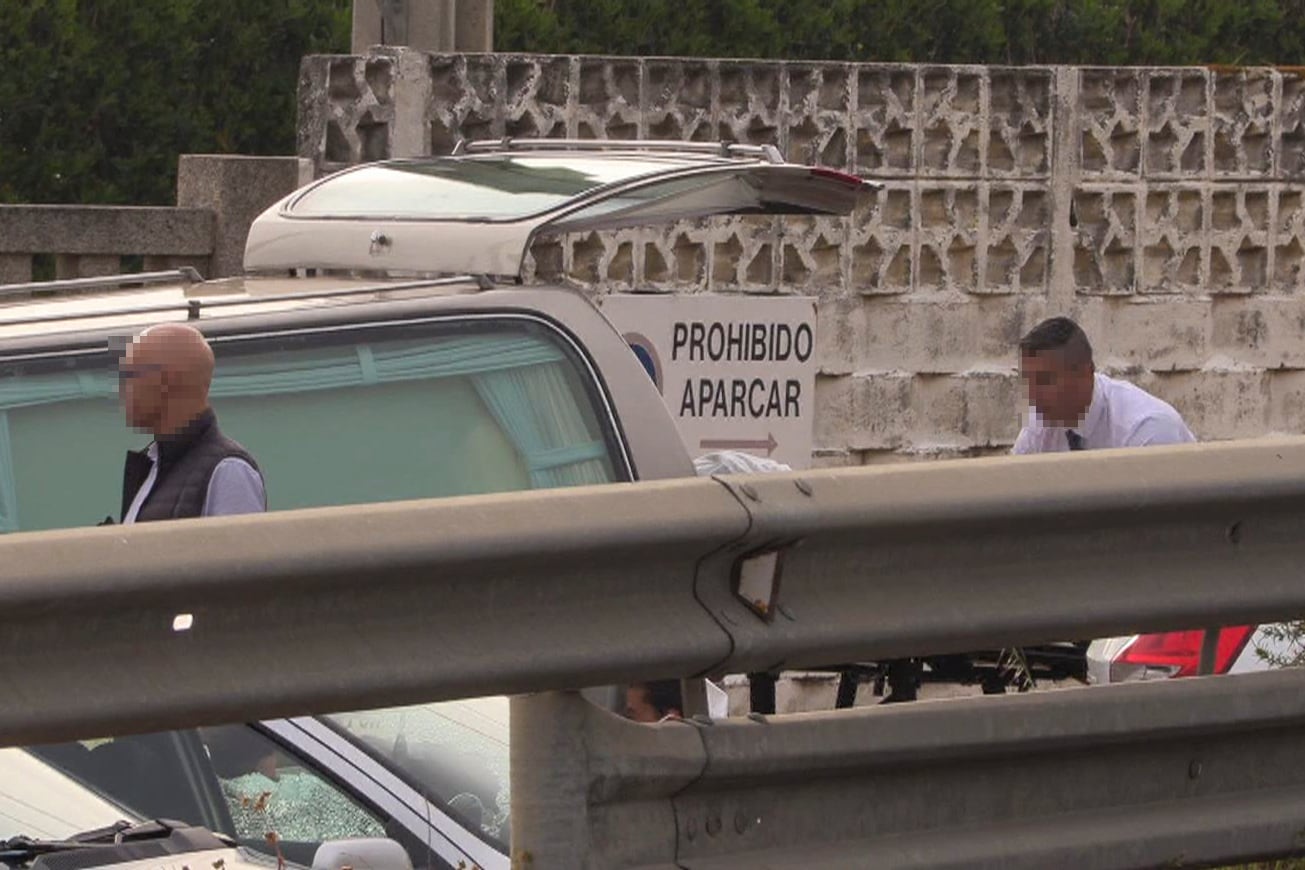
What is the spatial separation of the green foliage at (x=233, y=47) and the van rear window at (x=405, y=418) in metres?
8.89

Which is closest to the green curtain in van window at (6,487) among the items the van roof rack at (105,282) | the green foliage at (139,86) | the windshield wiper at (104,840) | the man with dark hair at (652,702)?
the van roof rack at (105,282)

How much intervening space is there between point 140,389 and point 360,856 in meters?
1.80

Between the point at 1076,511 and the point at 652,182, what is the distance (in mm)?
2602

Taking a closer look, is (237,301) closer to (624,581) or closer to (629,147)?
(629,147)

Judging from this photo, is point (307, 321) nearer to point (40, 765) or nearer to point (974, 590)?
point (40, 765)

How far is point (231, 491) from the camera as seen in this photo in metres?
5.80

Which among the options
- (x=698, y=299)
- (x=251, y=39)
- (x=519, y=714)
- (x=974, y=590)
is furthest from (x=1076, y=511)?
(x=251, y=39)

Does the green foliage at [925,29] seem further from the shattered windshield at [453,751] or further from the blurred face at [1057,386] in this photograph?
the shattered windshield at [453,751]

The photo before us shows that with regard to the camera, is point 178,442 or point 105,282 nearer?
point 178,442

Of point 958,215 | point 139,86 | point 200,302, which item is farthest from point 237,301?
point 139,86

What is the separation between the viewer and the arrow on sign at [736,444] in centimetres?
955

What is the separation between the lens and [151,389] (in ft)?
18.6

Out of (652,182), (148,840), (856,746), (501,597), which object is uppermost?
(652,182)

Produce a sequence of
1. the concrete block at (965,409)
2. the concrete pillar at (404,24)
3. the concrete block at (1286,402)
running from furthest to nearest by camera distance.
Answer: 1. the concrete block at (1286,402)
2. the concrete pillar at (404,24)
3. the concrete block at (965,409)
